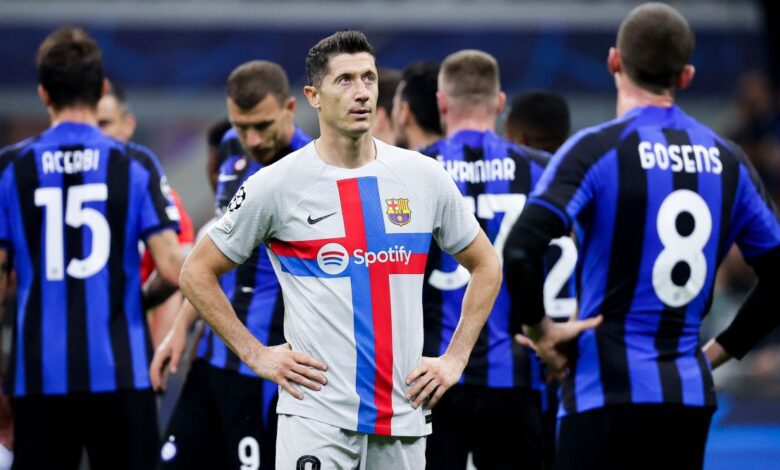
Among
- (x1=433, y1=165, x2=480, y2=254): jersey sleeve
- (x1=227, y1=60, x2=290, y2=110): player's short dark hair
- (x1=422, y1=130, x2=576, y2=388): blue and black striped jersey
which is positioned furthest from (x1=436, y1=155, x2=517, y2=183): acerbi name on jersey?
(x1=433, y1=165, x2=480, y2=254): jersey sleeve

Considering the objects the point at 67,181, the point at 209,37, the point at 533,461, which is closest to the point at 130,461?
the point at 67,181

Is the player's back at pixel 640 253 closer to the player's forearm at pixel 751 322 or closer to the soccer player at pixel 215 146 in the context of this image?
the player's forearm at pixel 751 322

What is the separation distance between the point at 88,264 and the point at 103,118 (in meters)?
1.99

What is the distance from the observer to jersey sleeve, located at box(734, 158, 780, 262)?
438 centimetres

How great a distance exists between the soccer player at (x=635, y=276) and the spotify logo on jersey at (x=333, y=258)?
609 mm

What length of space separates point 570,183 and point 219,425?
7.18 feet

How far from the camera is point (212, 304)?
3965mm

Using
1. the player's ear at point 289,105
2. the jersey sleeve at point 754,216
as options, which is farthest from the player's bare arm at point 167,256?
the jersey sleeve at point 754,216

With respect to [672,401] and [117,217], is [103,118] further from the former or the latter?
[672,401]

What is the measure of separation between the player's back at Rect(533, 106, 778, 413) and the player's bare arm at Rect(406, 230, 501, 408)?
11.5 inches

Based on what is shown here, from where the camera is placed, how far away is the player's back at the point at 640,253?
418 cm

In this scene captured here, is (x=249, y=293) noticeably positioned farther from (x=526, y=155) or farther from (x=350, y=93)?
(x=350, y=93)

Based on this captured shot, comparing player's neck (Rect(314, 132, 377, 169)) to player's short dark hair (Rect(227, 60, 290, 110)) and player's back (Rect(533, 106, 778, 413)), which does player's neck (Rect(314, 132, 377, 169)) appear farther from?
player's short dark hair (Rect(227, 60, 290, 110))

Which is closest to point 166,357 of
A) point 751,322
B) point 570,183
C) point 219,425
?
point 219,425
